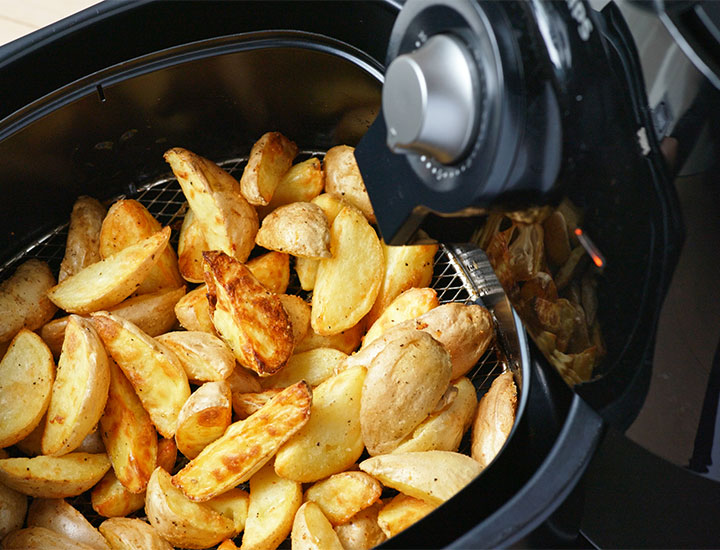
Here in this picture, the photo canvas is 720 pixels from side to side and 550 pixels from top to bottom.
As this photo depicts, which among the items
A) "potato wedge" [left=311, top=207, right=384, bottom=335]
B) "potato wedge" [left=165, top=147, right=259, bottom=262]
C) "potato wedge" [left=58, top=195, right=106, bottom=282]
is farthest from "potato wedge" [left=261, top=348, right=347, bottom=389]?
"potato wedge" [left=58, top=195, right=106, bottom=282]

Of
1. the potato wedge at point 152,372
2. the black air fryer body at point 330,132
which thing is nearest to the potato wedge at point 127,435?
the potato wedge at point 152,372

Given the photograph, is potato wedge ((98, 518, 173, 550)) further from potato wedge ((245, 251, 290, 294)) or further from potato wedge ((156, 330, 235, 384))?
potato wedge ((245, 251, 290, 294))

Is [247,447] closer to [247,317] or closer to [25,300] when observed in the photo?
[247,317]

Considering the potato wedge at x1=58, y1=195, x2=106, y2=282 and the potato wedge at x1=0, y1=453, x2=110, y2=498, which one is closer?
the potato wedge at x1=0, y1=453, x2=110, y2=498

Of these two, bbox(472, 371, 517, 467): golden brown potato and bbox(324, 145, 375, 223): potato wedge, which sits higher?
bbox(324, 145, 375, 223): potato wedge

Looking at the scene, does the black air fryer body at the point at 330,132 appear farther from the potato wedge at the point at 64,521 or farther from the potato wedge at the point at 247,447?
the potato wedge at the point at 64,521
